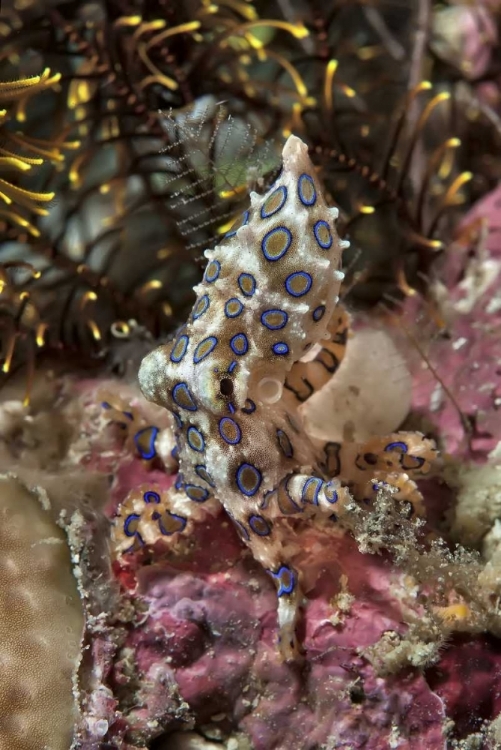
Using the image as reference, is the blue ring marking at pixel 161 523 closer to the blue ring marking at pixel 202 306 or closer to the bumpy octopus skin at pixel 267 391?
the bumpy octopus skin at pixel 267 391

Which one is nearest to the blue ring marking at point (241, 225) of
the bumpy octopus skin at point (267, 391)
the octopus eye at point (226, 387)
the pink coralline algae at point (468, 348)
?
the bumpy octopus skin at point (267, 391)

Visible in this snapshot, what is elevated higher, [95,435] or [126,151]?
[126,151]

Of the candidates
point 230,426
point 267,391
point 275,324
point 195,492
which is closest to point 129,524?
point 195,492

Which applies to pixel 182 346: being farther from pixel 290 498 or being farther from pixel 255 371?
pixel 290 498

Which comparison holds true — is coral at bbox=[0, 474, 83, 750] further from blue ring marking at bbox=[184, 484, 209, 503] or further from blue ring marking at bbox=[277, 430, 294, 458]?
blue ring marking at bbox=[277, 430, 294, 458]

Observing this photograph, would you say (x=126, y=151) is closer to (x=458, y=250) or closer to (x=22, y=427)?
(x=22, y=427)

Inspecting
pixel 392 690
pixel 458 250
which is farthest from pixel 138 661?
pixel 458 250

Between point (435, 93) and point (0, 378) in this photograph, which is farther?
point (435, 93)
